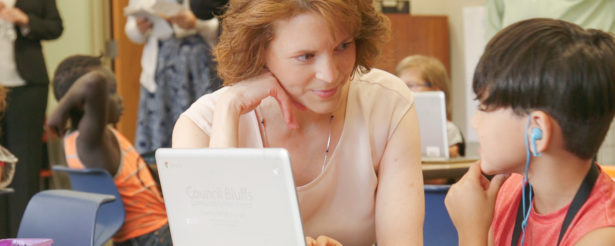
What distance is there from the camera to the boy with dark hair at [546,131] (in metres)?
1.20

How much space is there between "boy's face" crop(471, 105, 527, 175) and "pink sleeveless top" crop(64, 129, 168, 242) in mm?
1796

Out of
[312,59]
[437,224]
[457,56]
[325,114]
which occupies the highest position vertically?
[312,59]

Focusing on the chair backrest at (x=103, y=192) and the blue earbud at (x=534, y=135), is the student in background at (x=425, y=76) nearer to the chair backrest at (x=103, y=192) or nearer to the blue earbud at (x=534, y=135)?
the chair backrest at (x=103, y=192)

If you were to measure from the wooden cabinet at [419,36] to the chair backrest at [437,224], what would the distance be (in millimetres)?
3187

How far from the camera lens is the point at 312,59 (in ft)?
4.68

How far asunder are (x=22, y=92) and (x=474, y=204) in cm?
314

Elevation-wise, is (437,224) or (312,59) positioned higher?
(312,59)

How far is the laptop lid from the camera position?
3088mm

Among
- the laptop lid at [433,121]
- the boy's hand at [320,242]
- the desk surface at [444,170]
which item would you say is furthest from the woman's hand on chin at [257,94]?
the laptop lid at [433,121]

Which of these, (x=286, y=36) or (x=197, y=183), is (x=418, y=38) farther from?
(x=197, y=183)

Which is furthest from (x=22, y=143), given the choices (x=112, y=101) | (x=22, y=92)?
(x=112, y=101)

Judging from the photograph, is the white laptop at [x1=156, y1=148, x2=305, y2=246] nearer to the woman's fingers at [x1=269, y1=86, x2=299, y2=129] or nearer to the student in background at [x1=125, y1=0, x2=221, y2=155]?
the woman's fingers at [x1=269, y1=86, x2=299, y2=129]

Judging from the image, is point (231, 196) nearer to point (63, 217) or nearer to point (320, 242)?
point (320, 242)

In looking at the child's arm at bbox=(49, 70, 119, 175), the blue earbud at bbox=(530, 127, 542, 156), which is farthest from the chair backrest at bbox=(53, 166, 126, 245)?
the blue earbud at bbox=(530, 127, 542, 156)
